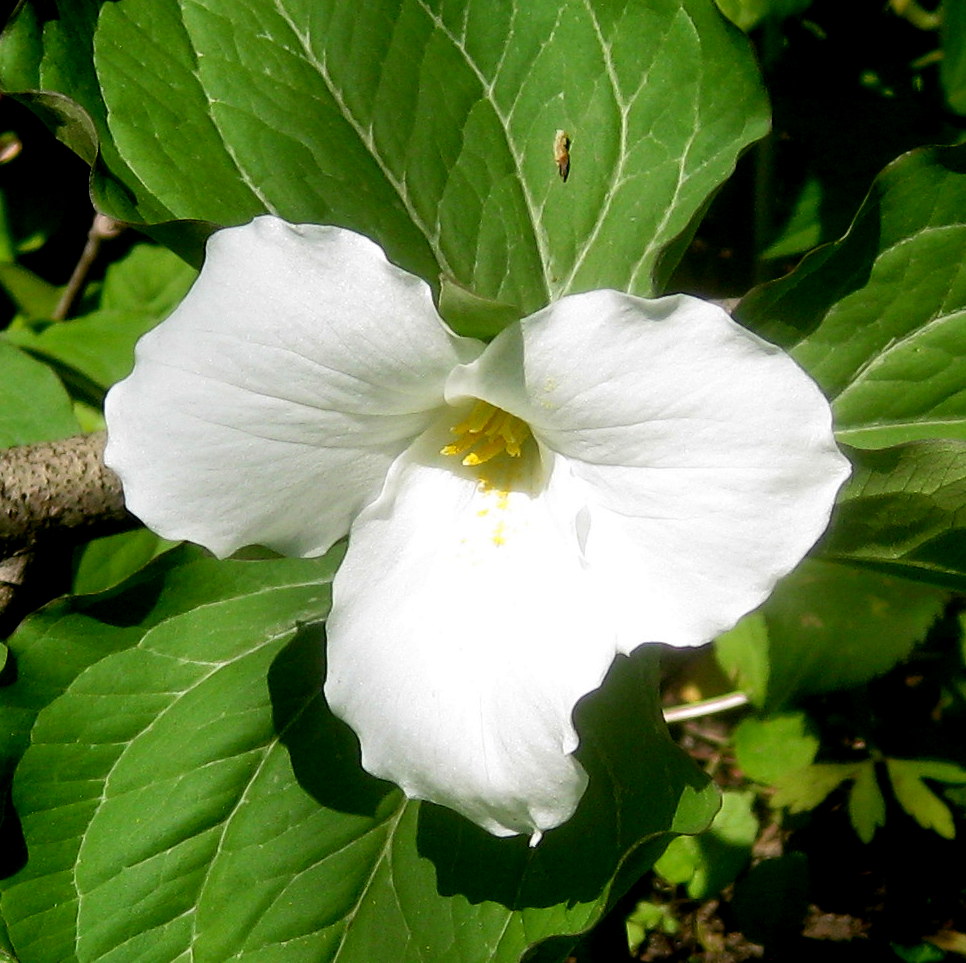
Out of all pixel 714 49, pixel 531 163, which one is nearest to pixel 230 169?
pixel 531 163

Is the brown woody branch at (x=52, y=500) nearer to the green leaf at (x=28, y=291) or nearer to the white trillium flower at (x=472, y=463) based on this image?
the white trillium flower at (x=472, y=463)

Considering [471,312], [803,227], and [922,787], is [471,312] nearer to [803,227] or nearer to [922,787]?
[803,227]

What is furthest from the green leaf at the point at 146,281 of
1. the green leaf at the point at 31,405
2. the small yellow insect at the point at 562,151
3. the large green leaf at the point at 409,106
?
the small yellow insect at the point at 562,151

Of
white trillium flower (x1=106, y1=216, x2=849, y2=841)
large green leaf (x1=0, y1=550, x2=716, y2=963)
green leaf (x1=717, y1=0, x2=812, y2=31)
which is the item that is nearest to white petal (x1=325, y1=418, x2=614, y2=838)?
white trillium flower (x1=106, y1=216, x2=849, y2=841)

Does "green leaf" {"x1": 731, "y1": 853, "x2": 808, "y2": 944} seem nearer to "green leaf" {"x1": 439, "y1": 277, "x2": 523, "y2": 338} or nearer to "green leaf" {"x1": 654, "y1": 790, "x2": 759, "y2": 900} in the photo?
"green leaf" {"x1": 654, "y1": 790, "x2": 759, "y2": 900}

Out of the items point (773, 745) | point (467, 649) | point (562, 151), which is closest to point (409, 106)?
point (562, 151)
